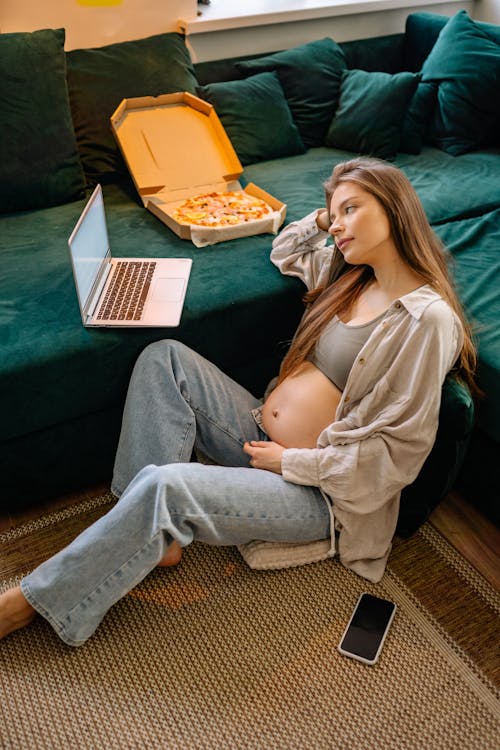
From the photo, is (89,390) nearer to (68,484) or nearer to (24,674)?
(68,484)

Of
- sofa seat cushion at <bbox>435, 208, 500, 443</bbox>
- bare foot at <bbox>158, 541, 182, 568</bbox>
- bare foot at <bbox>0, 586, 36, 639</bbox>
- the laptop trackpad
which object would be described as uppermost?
the laptop trackpad

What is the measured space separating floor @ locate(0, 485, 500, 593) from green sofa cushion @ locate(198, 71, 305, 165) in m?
1.44

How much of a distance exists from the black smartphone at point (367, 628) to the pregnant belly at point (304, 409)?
1.26 feet

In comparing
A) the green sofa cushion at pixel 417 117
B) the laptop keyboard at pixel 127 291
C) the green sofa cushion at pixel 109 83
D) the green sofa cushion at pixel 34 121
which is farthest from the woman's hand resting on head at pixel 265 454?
the green sofa cushion at pixel 417 117

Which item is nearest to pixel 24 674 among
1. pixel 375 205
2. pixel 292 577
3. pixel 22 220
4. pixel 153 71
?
pixel 292 577

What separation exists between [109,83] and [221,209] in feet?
2.15

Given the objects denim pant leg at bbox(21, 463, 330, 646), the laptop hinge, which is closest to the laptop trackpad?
the laptop hinge

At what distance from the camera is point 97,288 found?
166 cm

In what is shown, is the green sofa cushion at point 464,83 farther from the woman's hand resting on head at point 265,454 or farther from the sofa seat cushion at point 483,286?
the woman's hand resting on head at point 265,454

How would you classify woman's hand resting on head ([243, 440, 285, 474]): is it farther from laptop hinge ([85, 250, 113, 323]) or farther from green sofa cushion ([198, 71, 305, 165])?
green sofa cushion ([198, 71, 305, 165])

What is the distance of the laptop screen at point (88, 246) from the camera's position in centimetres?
143

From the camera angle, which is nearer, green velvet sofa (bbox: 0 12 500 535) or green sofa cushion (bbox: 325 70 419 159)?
green velvet sofa (bbox: 0 12 500 535)

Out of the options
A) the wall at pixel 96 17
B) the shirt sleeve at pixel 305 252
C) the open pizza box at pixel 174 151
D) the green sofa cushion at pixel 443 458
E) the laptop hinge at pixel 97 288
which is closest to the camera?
the green sofa cushion at pixel 443 458

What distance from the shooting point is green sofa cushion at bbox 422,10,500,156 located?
2514mm
